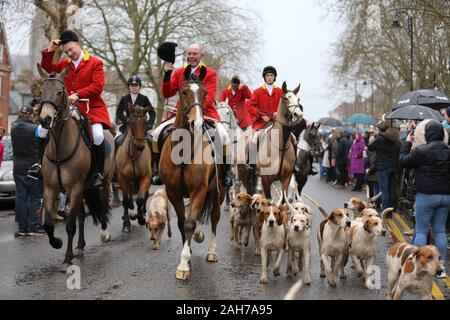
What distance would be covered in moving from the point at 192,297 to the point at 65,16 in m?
19.3

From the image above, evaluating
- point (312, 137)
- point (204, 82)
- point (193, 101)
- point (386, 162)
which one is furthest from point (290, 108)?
point (312, 137)

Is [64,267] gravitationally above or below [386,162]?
below

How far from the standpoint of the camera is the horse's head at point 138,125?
12.2 m

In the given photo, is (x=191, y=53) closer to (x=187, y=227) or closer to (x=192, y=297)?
(x=187, y=227)

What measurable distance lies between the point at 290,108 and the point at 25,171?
5167 millimetres

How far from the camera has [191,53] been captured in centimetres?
884

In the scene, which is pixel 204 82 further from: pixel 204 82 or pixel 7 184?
pixel 7 184

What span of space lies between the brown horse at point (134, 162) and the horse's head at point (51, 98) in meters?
3.71

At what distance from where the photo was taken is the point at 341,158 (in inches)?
939

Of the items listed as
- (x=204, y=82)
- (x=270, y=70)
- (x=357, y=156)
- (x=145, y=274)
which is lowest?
(x=145, y=274)

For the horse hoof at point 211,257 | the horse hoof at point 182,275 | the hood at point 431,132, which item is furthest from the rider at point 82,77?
the hood at point 431,132

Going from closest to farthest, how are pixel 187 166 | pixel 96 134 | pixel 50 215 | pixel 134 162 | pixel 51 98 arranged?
pixel 51 98
pixel 187 166
pixel 50 215
pixel 96 134
pixel 134 162

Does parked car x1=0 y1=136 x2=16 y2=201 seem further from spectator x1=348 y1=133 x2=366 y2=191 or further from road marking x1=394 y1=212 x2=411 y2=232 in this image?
spectator x1=348 y1=133 x2=366 y2=191
